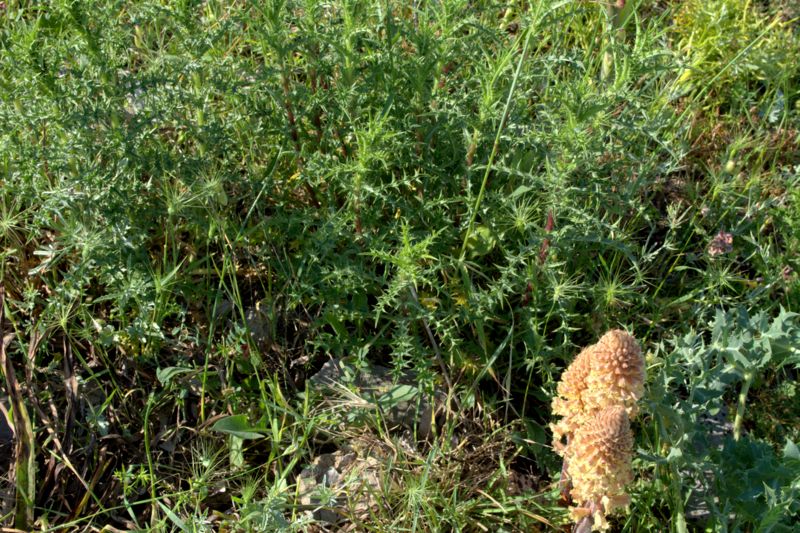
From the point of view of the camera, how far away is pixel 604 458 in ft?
5.92

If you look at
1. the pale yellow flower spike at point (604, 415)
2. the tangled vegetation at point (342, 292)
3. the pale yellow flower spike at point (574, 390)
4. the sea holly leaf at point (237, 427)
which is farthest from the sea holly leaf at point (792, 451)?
the sea holly leaf at point (237, 427)

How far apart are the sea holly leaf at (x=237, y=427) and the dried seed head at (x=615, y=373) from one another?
1089mm

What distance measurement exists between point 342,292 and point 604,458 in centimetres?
104

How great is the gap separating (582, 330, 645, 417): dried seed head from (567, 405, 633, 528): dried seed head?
0.05 metres

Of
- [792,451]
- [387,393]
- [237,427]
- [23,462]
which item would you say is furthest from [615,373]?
[23,462]

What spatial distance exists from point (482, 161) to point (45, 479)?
1.71 meters

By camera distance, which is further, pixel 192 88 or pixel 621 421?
pixel 192 88

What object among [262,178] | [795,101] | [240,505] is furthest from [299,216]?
[795,101]

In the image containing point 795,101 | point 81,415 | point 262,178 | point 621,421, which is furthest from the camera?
point 795,101

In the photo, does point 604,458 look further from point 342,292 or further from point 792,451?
point 342,292

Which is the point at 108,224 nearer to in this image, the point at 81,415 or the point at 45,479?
the point at 81,415

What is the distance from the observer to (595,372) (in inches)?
73.7

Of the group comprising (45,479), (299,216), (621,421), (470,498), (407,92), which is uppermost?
(407,92)

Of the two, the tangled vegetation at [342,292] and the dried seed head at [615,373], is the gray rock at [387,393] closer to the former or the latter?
the tangled vegetation at [342,292]
